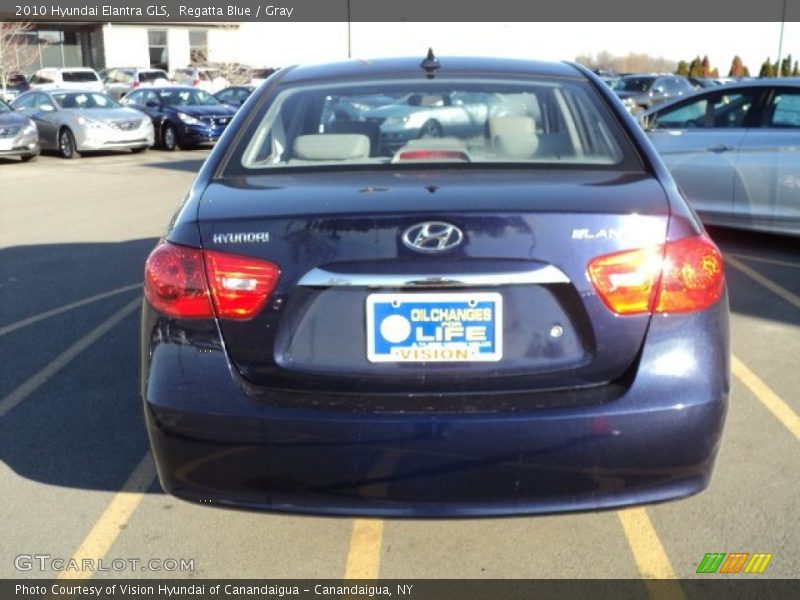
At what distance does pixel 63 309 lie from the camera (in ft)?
21.2

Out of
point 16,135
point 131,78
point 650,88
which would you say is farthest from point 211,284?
point 131,78

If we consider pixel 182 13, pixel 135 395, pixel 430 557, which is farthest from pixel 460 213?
pixel 182 13

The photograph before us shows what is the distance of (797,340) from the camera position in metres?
5.61

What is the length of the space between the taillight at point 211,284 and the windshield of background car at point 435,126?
61cm

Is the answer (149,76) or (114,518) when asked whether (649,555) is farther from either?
(149,76)

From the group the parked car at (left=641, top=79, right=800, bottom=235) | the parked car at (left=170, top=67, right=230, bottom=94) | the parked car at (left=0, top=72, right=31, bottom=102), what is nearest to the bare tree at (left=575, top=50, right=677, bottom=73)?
the parked car at (left=170, top=67, right=230, bottom=94)

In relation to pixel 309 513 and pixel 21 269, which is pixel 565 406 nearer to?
pixel 309 513

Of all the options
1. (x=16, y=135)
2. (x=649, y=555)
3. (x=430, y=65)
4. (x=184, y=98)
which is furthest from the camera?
(x=184, y=98)

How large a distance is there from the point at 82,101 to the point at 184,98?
239cm

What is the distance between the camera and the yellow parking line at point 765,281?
658 cm

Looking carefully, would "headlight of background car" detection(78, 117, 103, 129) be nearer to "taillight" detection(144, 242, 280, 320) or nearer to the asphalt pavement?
the asphalt pavement

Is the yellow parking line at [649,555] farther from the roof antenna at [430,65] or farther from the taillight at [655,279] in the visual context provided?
the roof antenna at [430,65]

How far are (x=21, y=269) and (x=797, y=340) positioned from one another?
5.90 m

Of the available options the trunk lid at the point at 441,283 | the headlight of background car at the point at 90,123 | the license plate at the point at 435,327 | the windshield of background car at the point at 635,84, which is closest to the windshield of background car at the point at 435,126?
the trunk lid at the point at 441,283
